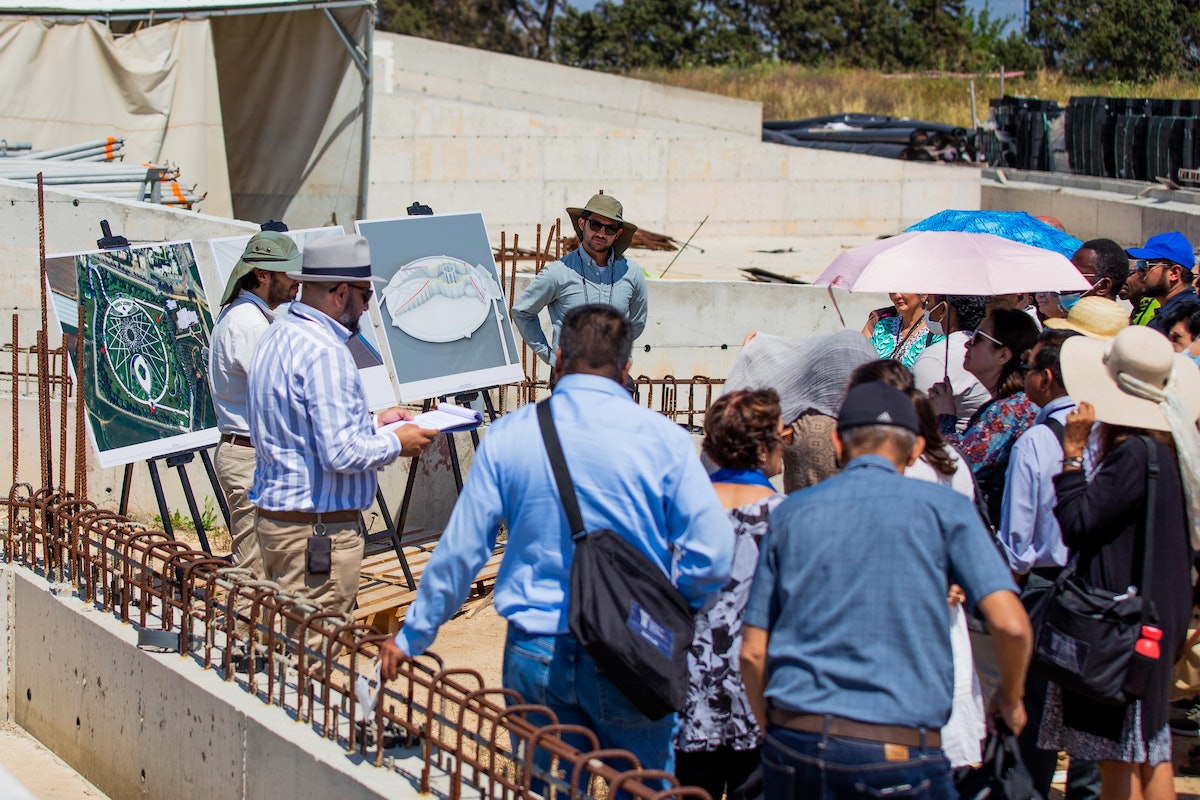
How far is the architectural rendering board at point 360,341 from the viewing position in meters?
7.04

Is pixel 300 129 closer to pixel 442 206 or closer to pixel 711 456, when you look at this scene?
pixel 442 206

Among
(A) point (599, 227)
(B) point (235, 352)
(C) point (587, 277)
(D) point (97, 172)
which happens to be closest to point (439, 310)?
(C) point (587, 277)

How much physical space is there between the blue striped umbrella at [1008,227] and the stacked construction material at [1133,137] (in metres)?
11.0

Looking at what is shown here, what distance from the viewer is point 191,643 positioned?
521 centimetres

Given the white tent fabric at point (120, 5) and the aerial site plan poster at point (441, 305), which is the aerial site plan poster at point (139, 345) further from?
the white tent fabric at point (120, 5)

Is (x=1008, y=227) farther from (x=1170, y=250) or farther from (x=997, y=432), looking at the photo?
(x=997, y=432)

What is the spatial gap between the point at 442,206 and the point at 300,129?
220 inches

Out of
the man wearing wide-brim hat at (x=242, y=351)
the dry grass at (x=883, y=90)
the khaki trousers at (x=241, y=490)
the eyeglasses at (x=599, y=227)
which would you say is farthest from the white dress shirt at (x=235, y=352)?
the dry grass at (x=883, y=90)

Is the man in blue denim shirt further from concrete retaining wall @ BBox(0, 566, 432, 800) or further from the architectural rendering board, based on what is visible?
the architectural rendering board

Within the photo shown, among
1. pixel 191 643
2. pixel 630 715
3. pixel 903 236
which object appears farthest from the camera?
pixel 903 236

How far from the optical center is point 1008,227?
24.7ft

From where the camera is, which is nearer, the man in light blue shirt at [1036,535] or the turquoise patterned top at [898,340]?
the man in light blue shirt at [1036,535]

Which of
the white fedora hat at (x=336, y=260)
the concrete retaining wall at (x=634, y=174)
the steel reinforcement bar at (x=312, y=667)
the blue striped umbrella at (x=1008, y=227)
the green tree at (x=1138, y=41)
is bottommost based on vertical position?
the steel reinforcement bar at (x=312, y=667)

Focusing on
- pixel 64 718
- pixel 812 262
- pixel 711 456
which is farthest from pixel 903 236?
pixel 812 262
